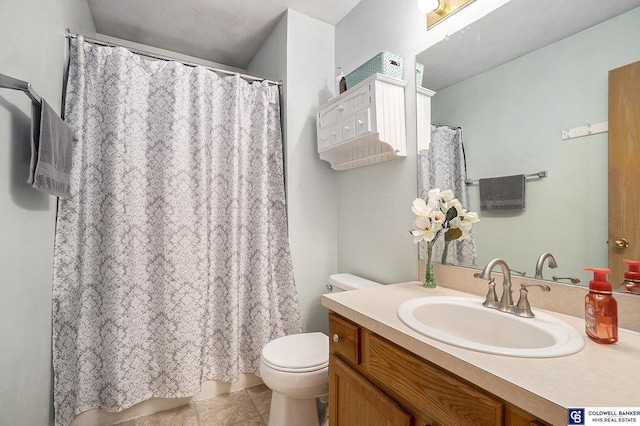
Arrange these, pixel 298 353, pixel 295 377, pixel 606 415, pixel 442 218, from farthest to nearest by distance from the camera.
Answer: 1. pixel 298 353
2. pixel 295 377
3. pixel 442 218
4. pixel 606 415

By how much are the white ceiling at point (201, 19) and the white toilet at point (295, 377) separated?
2153mm

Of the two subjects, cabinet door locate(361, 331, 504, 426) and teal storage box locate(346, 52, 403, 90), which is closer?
cabinet door locate(361, 331, 504, 426)

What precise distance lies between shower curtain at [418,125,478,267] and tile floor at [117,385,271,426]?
Result: 1351 mm

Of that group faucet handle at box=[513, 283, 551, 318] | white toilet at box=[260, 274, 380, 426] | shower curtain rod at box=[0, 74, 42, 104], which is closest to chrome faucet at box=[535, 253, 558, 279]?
faucet handle at box=[513, 283, 551, 318]

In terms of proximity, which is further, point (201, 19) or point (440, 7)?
point (201, 19)

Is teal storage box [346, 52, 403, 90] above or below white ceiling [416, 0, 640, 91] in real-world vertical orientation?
above

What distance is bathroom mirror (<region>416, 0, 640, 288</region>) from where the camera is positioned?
884 millimetres

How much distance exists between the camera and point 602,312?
0.73 metres

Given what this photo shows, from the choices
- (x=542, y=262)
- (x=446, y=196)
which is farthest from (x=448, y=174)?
(x=542, y=262)

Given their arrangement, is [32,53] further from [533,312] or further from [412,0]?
[533,312]

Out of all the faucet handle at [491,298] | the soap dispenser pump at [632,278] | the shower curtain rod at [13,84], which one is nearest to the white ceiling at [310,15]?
the soap dispenser pump at [632,278]

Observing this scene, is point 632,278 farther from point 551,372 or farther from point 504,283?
point 551,372

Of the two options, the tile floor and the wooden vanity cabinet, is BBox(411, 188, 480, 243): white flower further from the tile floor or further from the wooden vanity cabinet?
the tile floor

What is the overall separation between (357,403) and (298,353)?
0.55 metres
